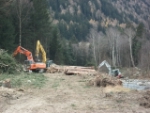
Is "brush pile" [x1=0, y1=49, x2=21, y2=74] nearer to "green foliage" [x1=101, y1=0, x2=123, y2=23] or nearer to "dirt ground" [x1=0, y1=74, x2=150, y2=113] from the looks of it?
"dirt ground" [x1=0, y1=74, x2=150, y2=113]

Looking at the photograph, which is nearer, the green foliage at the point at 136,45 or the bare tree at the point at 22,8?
the bare tree at the point at 22,8

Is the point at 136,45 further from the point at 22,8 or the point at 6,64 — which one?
the point at 6,64

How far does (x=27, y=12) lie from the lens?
35.4 metres

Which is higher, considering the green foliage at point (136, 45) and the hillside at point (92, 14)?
the hillside at point (92, 14)

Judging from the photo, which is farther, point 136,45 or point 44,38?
point 136,45

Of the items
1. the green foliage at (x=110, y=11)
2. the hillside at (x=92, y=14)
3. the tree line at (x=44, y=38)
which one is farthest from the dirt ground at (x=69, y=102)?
the green foliage at (x=110, y=11)

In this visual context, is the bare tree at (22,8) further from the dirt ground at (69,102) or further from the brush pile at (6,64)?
the dirt ground at (69,102)

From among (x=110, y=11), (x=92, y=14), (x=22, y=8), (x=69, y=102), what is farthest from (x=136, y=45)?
(x=110, y=11)

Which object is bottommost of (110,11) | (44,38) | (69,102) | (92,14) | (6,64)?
(69,102)

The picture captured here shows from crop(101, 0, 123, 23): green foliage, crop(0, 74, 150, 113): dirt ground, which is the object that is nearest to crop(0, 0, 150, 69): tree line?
crop(0, 74, 150, 113): dirt ground

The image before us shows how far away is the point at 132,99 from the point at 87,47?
59225 millimetres

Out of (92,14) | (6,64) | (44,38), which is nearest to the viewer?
(6,64)

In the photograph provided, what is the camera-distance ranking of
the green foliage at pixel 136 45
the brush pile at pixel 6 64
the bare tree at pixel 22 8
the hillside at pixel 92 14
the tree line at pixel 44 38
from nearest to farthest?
1. the brush pile at pixel 6 64
2. the tree line at pixel 44 38
3. the bare tree at pixel 22 8
4. the green foliage at pixel 136 45
5. the hillside at pixel 92 14

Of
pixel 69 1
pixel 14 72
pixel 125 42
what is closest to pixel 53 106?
pixel 14 72
